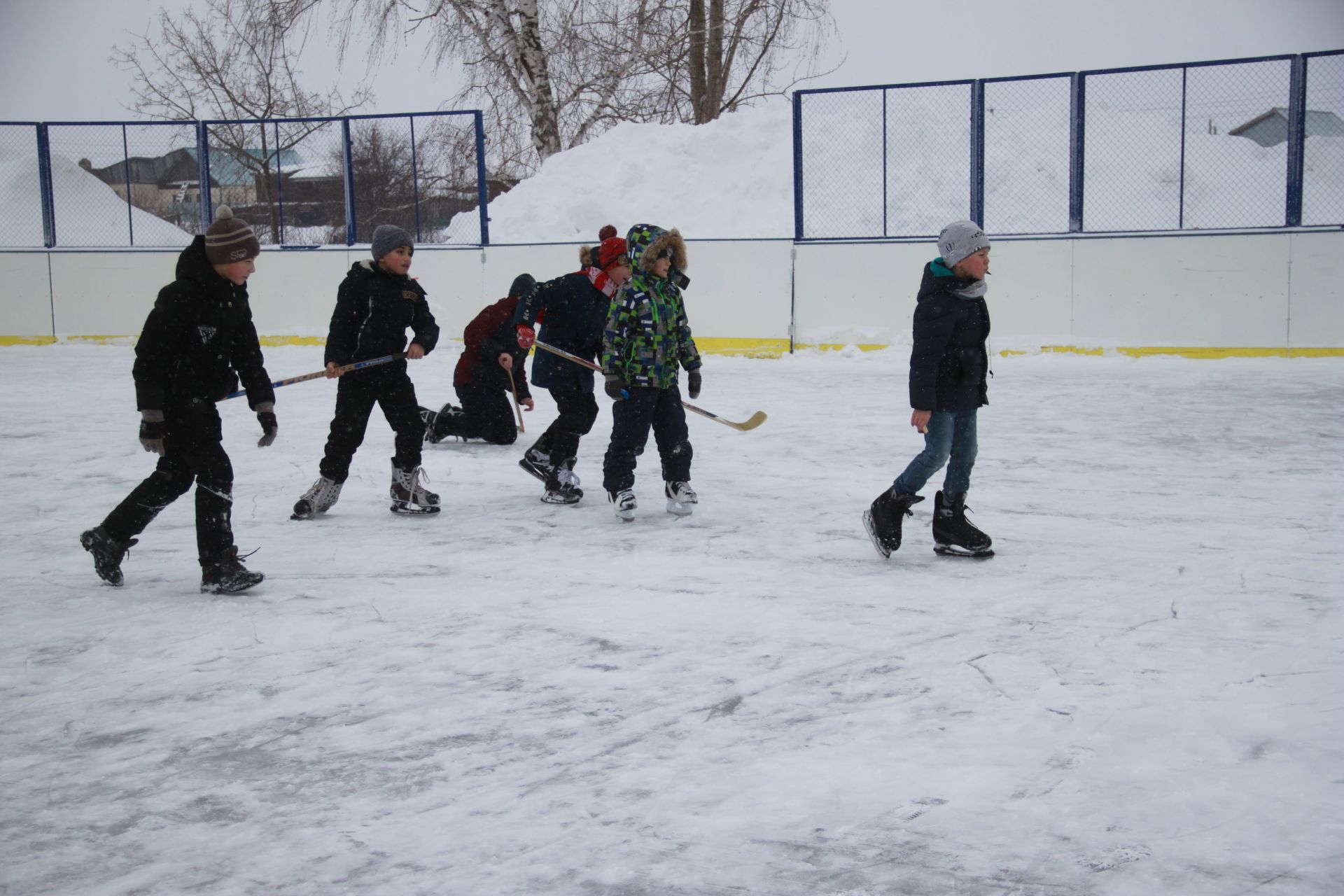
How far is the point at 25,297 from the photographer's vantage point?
1391cm

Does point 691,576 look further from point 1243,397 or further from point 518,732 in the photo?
point 1243,397

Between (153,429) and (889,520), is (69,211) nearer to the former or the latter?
(153,429)

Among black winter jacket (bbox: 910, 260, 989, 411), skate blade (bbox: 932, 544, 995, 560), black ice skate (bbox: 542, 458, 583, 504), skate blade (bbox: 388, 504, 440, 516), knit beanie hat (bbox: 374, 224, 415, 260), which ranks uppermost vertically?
knit beanie hat (bbox: 374, 224, 415, 260)

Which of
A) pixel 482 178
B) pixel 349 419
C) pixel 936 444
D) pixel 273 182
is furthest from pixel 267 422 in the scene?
pixel 273 182

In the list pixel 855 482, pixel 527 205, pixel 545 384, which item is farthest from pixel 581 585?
pixel 527 205

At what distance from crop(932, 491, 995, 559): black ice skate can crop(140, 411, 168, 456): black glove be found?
2.81 m

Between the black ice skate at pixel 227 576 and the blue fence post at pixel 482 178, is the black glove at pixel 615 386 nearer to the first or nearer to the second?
the black ice skate at pixel 227 576

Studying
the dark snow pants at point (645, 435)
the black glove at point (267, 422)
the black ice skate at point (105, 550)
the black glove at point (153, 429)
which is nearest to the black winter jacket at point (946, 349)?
the dark snow pants at point (645, 435)

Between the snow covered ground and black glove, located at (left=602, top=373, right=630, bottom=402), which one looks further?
black glove, located at (left=602, top=373, right=630, bottom=402)

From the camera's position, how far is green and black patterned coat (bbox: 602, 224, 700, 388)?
538 centimetres

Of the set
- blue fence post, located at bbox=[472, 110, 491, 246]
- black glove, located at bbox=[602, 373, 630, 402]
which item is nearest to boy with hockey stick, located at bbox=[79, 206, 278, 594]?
black glove, located at bbox=[602, 373, 630, 402]

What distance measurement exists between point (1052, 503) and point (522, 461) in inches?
101

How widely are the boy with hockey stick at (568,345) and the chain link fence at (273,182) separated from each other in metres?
7.67

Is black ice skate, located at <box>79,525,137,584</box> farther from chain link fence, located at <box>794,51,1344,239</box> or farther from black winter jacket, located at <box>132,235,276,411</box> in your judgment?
chain link fence, located at <box>794,51,1344,239</box>
